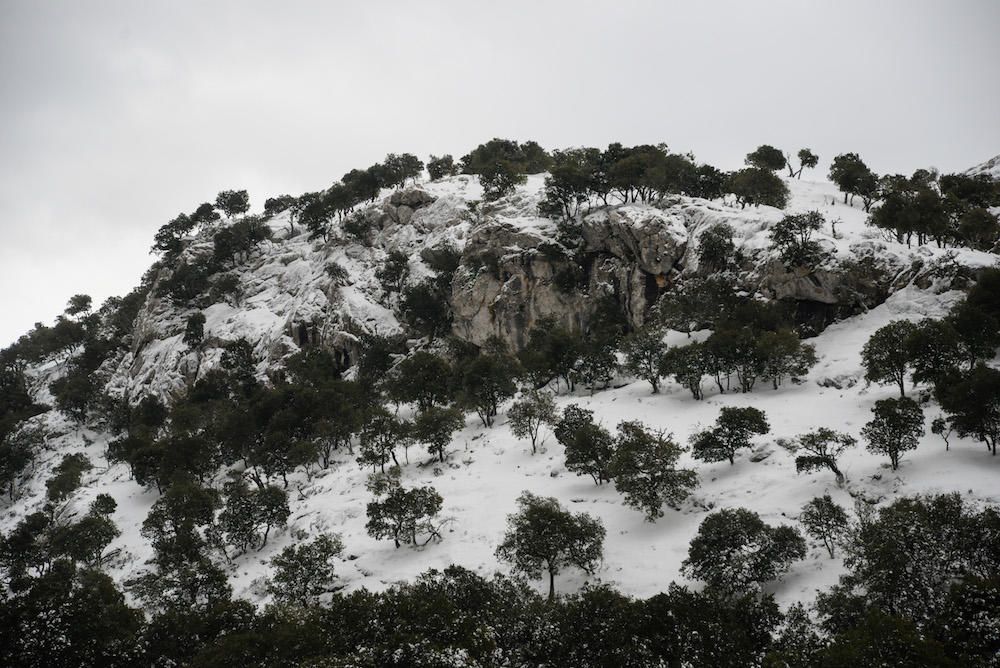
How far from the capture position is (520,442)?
57.6 m

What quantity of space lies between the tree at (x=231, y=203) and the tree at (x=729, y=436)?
5825 inches

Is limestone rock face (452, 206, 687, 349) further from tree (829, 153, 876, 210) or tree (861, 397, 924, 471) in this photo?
tree (861, 397, 924, 471)

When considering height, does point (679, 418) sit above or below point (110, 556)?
above

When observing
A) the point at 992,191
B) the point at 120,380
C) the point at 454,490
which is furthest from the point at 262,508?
the point at 992,191

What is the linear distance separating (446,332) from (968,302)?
7105 centimetres

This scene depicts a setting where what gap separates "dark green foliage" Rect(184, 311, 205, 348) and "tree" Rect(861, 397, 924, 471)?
108m

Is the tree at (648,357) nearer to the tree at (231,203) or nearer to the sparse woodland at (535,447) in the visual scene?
the sparse woodland at (535,447)

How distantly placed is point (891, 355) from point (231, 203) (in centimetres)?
15623

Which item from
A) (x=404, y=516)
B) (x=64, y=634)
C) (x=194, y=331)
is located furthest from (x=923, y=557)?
(x=194, y=331)

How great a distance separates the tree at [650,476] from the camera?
Result: 37969mm

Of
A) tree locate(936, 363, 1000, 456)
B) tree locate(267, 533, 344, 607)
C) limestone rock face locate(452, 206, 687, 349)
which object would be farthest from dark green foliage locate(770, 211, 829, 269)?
tree locate(267, 533, 344, 607)

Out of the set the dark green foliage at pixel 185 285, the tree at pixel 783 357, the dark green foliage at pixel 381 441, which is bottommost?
the dark green foliage at pixel 381 441

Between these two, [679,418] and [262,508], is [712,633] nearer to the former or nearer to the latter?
[679,418]

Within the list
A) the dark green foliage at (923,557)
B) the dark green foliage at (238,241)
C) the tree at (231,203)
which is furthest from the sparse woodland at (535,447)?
the tree at (231,203)
